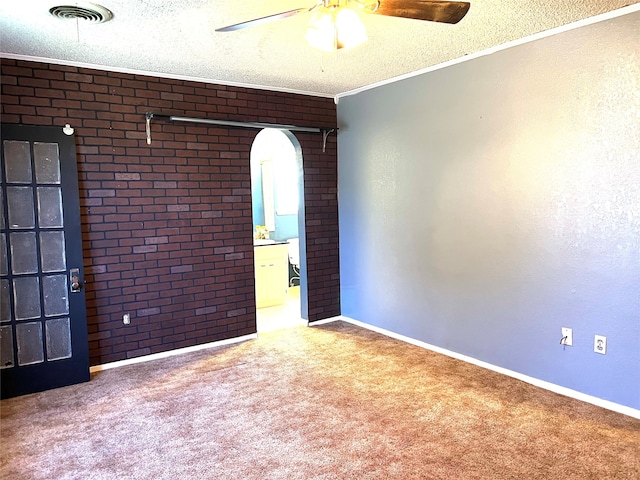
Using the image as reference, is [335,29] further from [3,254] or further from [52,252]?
[3,254]

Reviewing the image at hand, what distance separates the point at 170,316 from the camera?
159 inches

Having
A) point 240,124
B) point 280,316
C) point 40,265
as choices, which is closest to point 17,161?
point 40,265

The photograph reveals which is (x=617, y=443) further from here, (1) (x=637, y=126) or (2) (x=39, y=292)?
(2) (x=39, y=292)

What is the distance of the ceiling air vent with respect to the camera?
2455 millimetres

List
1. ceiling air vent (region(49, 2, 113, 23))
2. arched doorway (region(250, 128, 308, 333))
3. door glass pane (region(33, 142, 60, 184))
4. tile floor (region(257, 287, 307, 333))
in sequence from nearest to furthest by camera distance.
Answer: ceiling air vent (region(49, 2, 113, 23))
door glass pane (region(33, 142, 60, 184))
tile floor (region(257, 287, 307, 333))
arched doorway (region(250, 128, 308, 333))

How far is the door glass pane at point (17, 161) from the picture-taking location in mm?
3201

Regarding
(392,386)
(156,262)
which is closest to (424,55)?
(392,386)

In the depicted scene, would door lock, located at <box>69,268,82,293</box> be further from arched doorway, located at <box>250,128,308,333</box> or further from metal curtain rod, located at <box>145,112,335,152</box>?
arched doorway, located at <box>250,128,308,333</box>

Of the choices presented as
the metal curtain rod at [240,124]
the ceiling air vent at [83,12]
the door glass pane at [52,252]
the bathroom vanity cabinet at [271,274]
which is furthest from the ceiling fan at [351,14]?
the bathroom vanity cabinet at [271,274]

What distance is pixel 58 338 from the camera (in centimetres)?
343

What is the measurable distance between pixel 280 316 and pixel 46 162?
115 inches

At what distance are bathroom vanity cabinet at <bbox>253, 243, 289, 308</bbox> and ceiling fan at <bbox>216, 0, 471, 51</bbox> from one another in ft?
12.6

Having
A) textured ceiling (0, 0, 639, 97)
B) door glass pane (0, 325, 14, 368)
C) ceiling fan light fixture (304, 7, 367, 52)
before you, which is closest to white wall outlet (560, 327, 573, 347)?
textured ceiling (0, 0, 639, 97)

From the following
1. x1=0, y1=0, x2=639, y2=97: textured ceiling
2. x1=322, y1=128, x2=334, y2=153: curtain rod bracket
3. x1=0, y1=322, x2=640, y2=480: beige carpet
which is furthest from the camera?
x1=322, y1=128, x2=334, y2=153: curtain rod bracket
